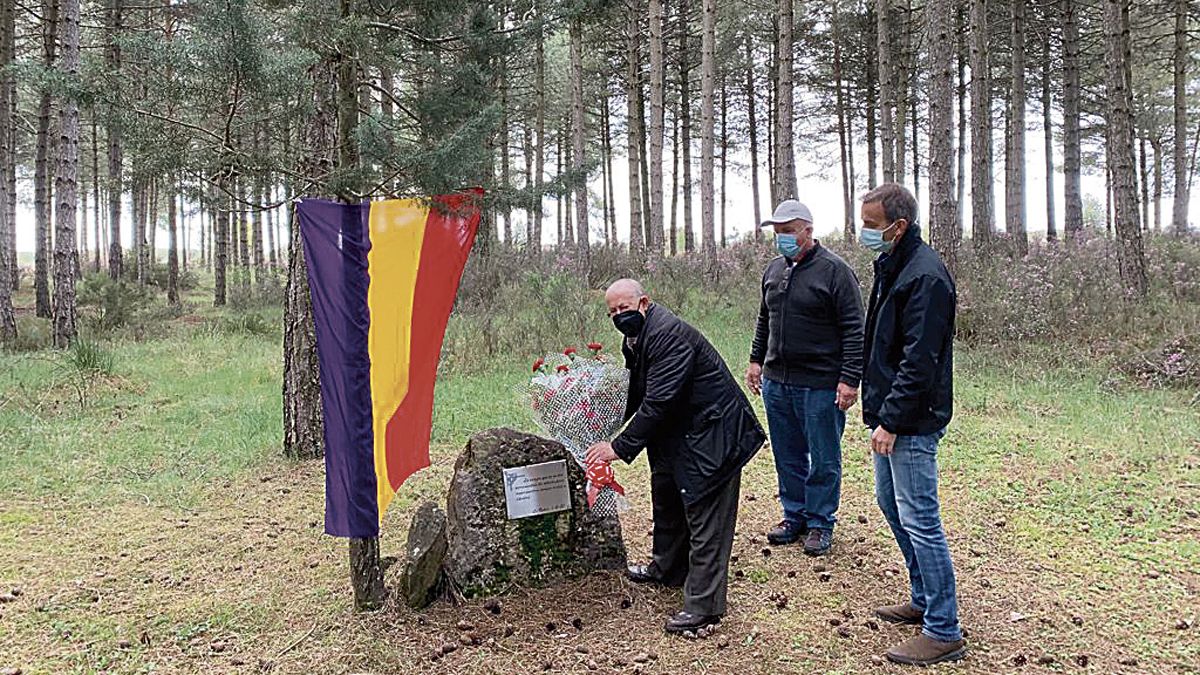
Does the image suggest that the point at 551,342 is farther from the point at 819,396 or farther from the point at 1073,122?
the point at 1073,122

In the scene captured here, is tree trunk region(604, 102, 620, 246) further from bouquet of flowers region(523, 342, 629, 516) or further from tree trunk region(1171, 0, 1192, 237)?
bouquet of flowers region(523, 342, 629, 516)

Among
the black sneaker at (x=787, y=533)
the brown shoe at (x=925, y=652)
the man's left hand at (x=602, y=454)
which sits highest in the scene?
the man's left hand at (x=602, y=454)

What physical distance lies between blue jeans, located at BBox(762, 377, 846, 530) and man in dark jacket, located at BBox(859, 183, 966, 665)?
94cm

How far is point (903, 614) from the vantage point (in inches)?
154

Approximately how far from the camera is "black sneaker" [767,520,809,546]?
4.96 meters

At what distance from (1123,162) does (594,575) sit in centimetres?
981

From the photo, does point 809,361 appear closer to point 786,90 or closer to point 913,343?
point 913,343

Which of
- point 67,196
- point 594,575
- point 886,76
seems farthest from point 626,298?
point 886,76

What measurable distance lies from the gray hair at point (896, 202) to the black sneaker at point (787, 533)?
2.21 metres

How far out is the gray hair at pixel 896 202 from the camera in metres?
3.48

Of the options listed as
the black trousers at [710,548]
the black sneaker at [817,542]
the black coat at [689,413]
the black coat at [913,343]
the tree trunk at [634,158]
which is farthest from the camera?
the tree trunk at [634,158]

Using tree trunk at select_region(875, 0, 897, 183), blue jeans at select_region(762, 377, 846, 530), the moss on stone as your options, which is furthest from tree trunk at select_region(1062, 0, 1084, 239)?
the moss on stone

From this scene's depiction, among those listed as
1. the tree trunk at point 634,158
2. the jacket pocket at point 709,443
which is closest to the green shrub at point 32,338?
the tree trunk at point 634,158

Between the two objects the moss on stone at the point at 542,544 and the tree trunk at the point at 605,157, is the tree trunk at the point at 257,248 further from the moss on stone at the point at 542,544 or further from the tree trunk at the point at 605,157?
the tree trunk at the point at 605,157
